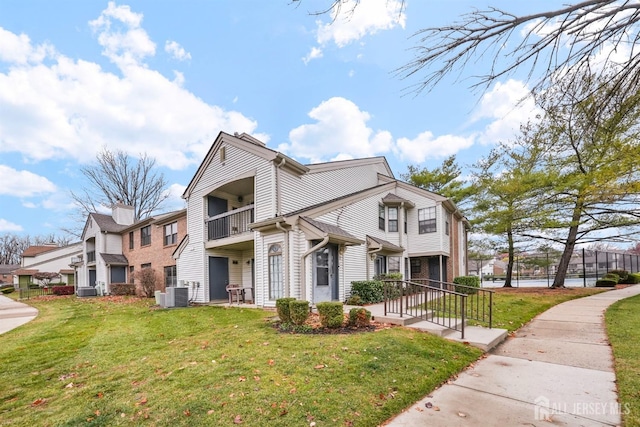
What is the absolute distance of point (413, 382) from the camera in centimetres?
418

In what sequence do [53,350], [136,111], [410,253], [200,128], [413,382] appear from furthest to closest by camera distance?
1. [200,128]
2. [136,111]
3. [410,253]
4. [53,350]
5. [413,382]

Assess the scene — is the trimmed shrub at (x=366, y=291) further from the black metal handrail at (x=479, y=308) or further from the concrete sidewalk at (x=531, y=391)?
the concrete sidewalk at (x=531, y=391)

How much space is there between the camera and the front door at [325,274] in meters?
10.9

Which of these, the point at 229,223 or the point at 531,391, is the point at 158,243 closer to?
the point at 229,223

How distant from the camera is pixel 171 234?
18984 millimetres

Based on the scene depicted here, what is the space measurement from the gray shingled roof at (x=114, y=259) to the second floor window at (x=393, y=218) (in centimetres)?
1992

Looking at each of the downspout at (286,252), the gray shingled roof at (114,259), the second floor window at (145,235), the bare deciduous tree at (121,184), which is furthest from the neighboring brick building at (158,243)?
the bare deciduous tree at (121,184)

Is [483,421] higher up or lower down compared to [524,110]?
lower down

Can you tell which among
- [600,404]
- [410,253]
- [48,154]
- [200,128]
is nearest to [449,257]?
[410,253]

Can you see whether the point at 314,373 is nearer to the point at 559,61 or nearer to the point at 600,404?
the point at 600,404

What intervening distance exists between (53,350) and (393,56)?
837 centimetres

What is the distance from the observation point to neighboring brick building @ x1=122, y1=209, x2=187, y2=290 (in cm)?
1845

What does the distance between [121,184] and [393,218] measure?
100 feet

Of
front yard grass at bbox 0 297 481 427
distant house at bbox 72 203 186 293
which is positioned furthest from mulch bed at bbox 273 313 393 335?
distant house at bbox 72 203 186 293
